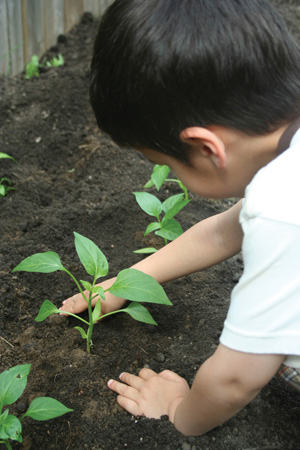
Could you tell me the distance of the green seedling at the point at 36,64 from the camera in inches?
148

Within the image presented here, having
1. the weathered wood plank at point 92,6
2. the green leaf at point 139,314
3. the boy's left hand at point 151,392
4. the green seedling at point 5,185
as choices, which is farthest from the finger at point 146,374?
the weathered wood plank at point 92,6

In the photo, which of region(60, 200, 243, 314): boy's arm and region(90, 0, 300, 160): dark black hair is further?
region(60, 200, 243, 314): boy's arm

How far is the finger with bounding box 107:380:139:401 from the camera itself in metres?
1.44

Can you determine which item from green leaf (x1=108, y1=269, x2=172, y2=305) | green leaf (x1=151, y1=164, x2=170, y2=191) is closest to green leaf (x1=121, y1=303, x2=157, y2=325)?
green leaf (x1=108, y1=269, x2=172, y2=305)

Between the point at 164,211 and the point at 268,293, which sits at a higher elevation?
the point at 268,293

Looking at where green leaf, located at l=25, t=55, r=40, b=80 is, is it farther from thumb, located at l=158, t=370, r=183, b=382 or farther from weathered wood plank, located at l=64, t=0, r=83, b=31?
thumb, located at l=158, t=370, r=183, b=382

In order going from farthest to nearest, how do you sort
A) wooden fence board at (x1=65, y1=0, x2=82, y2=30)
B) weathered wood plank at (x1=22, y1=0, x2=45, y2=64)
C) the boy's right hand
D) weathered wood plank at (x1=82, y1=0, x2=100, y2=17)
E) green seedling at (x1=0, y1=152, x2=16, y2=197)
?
weathered wood plank at (x1=82, y1=0, x2=100, y2=17) < wooden fence board at (x1=65, y1=0, x2=82, y2=30) < weathered wood plank at (x1=22, y1=0, x2=45, y2=64) < green seedling at (x1=0, y1=152, x2=16, y2=197) < the boy's right hand

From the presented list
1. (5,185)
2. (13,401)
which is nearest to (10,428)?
(13,401)

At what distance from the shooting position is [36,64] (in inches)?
150

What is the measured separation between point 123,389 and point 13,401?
0.35m

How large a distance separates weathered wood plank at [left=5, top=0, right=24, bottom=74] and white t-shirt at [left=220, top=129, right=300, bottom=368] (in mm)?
3073

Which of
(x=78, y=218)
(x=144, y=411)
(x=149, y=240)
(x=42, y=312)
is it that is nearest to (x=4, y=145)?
(x=78, y=218)

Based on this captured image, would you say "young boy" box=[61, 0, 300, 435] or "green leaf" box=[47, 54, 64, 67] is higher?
"young boy" box=[61, 0, 300, 435]

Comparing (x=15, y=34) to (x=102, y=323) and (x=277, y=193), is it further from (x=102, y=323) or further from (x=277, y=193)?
(x=277, y=193)
